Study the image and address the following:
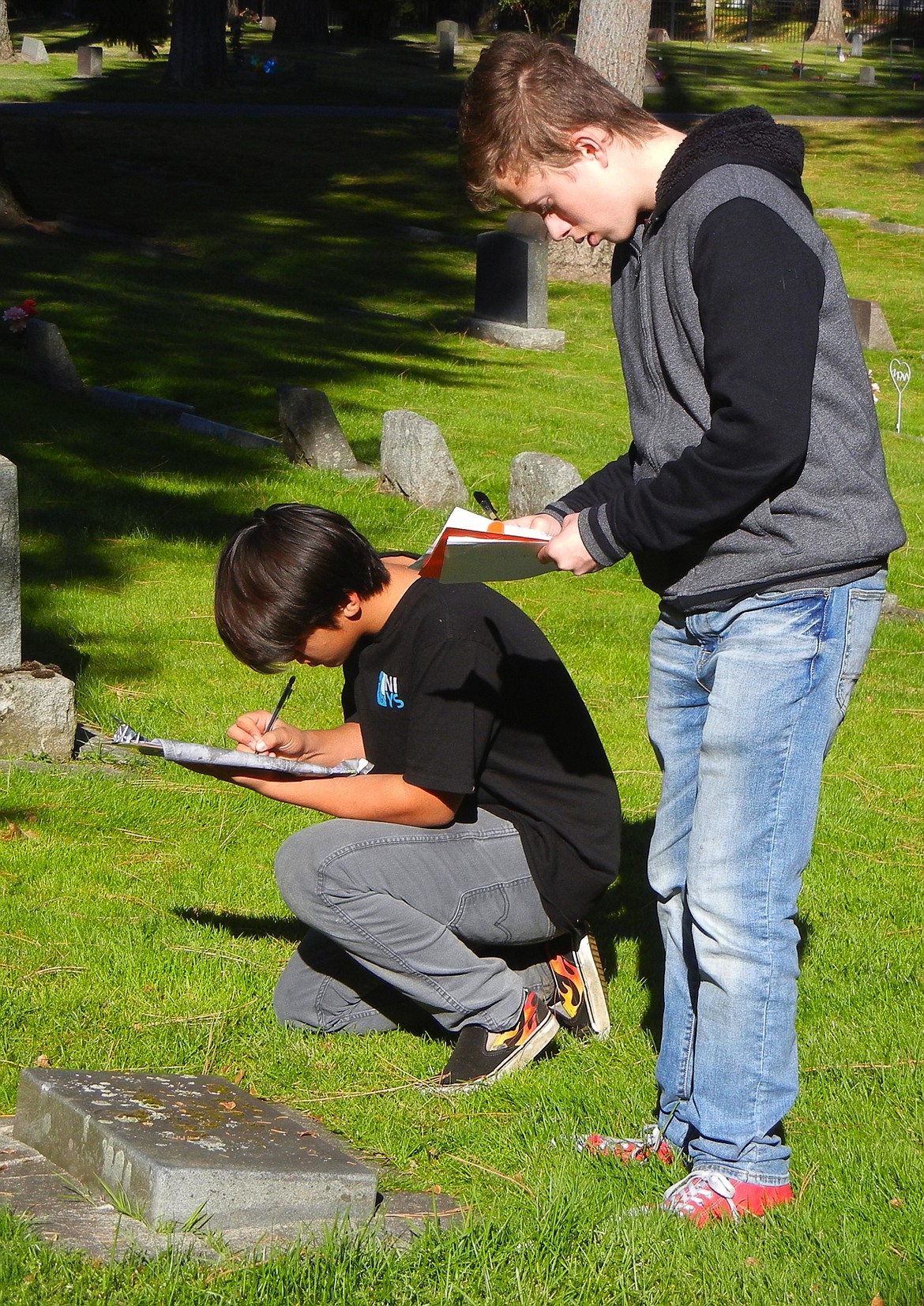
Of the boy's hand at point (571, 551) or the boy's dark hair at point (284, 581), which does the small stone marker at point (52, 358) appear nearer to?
the boy's dark hair at point (284, 581)

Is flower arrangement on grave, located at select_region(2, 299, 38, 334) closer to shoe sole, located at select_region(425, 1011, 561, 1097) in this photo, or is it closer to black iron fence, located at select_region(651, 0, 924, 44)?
shoe sole, located at select_region(425, 1011, 561, 1097)

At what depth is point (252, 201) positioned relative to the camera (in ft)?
68.5

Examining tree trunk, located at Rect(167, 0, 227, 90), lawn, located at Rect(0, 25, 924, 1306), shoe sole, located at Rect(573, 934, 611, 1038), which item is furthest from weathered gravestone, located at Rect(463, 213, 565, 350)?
tree trunk, located at Rect(167, 0, 227, 90)

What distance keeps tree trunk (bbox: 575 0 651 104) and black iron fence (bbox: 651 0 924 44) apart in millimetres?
36992

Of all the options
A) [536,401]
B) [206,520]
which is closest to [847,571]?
[206,520]

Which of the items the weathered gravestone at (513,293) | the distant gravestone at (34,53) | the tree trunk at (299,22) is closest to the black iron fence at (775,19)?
the tree trunk at (299,22)

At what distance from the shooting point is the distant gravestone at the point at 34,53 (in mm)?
35906

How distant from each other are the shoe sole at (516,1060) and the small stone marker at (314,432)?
19.7 ft

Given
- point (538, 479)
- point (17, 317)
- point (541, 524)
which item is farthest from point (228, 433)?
point (541, 524)

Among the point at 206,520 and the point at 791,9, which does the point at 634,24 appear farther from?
the point at 791,9

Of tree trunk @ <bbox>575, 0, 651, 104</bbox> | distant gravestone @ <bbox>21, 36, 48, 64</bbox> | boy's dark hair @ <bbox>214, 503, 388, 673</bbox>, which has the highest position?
tree trunk @ <bbox>575, 0, 651, 104</bbox>

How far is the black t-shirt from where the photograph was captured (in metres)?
3.22

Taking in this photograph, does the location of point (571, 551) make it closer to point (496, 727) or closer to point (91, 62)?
point (496, 727)

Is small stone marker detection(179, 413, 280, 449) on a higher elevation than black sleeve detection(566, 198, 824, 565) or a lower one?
lower
